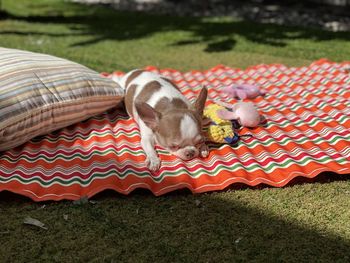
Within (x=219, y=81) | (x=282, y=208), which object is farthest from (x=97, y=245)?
(x=219, y=81)

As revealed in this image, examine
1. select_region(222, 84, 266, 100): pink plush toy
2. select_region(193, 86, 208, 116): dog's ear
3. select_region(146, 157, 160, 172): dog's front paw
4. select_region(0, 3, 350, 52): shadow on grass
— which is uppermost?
select_region(193, 86, 208, 116): dog's ear

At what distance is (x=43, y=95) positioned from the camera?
4.38 m

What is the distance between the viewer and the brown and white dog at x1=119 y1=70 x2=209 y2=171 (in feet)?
12.9

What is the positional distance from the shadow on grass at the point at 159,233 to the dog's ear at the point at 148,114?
815 mm

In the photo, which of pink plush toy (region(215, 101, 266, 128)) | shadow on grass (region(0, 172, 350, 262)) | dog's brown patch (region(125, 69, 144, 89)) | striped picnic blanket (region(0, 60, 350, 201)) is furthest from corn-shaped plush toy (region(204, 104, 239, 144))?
dog's brown patch (region(125, 69, 144, 89))

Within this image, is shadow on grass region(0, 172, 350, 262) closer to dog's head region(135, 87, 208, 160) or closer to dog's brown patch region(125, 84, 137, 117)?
dog's head region(135, 87, 208, 160)

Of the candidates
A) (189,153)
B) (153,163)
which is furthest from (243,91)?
(153,163)

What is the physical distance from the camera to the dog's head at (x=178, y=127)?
393 cm

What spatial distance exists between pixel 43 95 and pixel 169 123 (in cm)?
120

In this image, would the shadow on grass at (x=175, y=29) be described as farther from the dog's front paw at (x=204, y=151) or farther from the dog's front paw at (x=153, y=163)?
the dog's front paw at (x=153, y=163)

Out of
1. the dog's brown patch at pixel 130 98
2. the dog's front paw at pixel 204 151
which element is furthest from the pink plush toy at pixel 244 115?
the dog's brown patch at pixel 130 98

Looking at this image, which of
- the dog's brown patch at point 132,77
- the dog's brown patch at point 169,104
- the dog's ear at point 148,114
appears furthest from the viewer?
the dog's brown patch at point 132,77

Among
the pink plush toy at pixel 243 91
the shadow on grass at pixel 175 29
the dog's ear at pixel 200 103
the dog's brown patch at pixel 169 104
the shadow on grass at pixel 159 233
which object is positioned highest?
the dog's ear at pixel 200 103

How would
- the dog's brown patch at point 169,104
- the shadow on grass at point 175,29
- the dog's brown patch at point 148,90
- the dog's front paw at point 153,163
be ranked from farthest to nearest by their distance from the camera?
the shadow on grass at point 175,29, the dog's brown patch at point 148,90, the dog's brown patch at point 169,104, the dog's front paw at point 153,163
